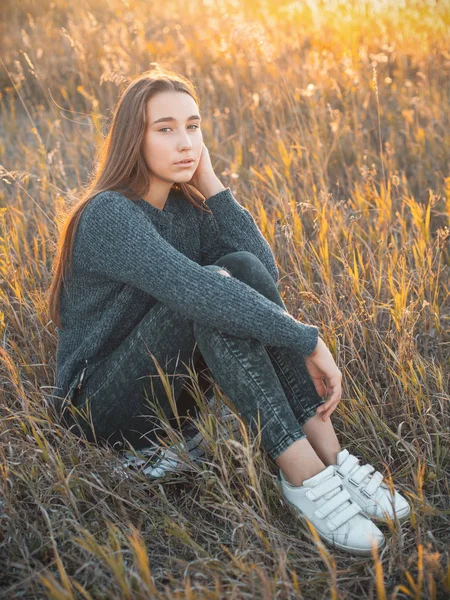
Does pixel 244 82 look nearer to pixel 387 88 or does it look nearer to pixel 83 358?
pixel 387 88

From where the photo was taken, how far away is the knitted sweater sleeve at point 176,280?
5.45 ft

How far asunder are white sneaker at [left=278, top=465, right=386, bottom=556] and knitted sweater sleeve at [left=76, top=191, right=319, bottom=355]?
0.37 meters

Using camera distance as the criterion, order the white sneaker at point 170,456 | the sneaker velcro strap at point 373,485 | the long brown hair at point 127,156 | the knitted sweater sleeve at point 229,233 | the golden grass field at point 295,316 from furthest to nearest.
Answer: the knitted sweater sleeve at point 229,233
the long brown hair at point 127,156
the white sneaker at point 170,456
the sneaker velcro strap at point 373,485
the golden grass field at point 295,316

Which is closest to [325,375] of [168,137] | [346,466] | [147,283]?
[346,466]

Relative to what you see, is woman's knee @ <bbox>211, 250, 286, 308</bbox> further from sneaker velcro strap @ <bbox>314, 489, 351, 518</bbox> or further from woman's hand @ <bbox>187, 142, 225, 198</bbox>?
sneaker velcro strap @ <bbox>314, 489, 351, 518</bbox>

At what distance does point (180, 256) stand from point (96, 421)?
0.60 m

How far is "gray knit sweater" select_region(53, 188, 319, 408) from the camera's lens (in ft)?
5.49

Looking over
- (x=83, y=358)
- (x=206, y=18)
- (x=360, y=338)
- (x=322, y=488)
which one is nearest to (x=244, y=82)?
(x=206, y=18)

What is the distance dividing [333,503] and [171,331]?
0.67 m

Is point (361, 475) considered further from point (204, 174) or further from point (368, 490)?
point (204, 174)

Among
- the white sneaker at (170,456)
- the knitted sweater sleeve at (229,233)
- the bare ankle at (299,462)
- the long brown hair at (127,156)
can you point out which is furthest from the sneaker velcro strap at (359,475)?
the long brown hair at (127,156)

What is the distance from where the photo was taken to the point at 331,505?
Answer: 162 centimetres

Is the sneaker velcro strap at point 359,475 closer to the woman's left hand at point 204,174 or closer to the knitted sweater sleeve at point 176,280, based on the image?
the knitted sweater sleeve at point 176,280

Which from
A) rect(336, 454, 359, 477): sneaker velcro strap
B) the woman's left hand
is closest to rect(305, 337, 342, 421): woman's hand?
rect(336, 454, 359, 477): sneaker velcro strap
